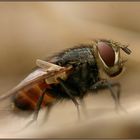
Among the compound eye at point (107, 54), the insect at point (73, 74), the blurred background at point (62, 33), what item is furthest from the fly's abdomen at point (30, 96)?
the compound eye at point (107, 54)

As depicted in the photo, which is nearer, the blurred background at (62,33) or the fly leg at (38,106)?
the fly leg at (38,106)

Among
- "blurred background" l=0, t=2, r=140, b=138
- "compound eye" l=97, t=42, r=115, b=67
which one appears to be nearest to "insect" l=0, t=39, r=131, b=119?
"compound eye" l=97, t=42, r=115, b=67

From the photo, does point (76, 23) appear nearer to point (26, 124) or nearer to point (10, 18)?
point (10, 18)

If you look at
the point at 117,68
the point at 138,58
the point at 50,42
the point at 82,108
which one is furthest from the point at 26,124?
the point at 50,42

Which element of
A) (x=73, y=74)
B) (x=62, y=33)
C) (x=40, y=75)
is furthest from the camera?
(x=62, y=33)

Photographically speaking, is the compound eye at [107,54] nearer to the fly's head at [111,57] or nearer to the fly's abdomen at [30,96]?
the fly's head at [111,57]

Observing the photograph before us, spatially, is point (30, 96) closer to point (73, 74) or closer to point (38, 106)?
point (38, 106)

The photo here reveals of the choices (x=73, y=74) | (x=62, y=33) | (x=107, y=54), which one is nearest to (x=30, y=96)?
(x=73, y=74)
